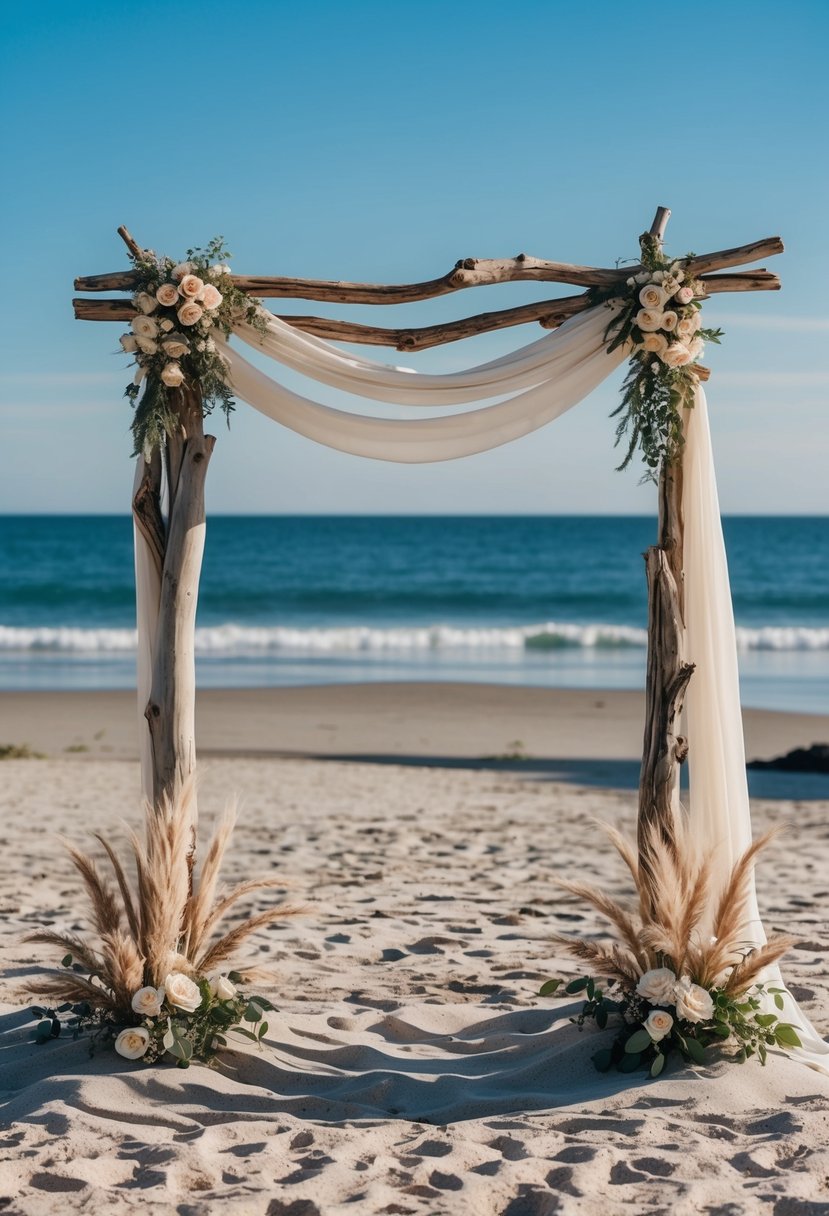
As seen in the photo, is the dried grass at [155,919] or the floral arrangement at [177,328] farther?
the floral arrangement at [177,328]

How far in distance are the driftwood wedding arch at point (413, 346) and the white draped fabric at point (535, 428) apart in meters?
0.07

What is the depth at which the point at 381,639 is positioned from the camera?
22031 mm

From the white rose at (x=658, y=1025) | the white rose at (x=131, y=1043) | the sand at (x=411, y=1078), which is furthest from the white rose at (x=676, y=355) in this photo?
the white rose at (x=131, y=1043)

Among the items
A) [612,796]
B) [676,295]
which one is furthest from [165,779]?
[612,796]

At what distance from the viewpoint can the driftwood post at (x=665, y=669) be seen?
3836 mm

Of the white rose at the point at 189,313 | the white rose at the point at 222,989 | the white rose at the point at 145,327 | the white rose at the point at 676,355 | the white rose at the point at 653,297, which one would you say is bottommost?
the white rose at the point at 222,989

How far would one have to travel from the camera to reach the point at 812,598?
30.2 meters

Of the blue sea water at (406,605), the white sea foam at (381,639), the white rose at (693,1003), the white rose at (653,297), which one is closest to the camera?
the white rose at (693,1003)

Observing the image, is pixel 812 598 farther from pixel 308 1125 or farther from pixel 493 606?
pixel 308 1125

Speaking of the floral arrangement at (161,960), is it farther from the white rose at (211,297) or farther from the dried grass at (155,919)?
the white rose at (211,297)

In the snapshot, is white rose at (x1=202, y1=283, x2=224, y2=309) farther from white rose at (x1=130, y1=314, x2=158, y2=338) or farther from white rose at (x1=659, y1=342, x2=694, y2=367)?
white rose at (x1=659, y1=342, x2=694, y2=367)

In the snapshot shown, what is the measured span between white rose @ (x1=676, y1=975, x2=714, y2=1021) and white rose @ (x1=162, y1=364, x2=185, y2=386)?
8.03 feet

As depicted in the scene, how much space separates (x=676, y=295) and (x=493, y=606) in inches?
979

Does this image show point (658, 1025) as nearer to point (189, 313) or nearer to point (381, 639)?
point (189, 313)
